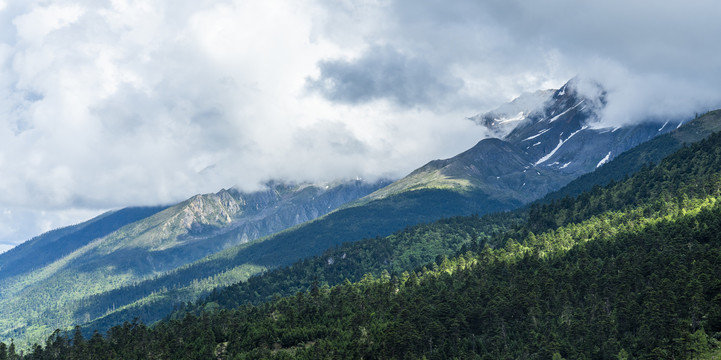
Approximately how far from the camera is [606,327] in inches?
5571

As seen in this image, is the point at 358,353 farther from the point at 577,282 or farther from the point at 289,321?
the point at 577,282

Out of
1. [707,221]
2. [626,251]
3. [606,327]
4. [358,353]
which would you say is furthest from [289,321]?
[707,221]

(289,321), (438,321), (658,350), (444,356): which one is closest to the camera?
(658,350)

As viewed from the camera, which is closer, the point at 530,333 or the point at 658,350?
the point at 658,350

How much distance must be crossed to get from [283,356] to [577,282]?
283 feet

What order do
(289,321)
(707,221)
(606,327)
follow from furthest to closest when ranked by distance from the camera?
(289,321), (707,221), (606,327)

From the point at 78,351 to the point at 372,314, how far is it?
92312 mm

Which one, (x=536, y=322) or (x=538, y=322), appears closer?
(x=536, y=322)

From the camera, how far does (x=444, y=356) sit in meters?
153

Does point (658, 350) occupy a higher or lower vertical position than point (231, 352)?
lower

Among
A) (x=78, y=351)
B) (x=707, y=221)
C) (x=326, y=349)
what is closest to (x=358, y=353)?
(x=326, y=349)

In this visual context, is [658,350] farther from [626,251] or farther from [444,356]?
[626,251]

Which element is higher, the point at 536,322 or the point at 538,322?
the point at 536,322

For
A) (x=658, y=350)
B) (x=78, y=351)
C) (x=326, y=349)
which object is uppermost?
(x=78, y=351)
